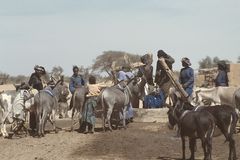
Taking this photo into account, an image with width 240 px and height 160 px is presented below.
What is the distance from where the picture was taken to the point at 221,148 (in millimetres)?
13375

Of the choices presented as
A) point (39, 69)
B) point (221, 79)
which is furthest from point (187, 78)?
point (39, 69)

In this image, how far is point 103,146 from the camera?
14.0m

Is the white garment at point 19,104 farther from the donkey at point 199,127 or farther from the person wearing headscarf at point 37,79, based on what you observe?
the donkey at point 199,127

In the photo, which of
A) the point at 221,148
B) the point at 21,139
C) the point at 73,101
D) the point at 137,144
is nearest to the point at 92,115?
the point at 73,101

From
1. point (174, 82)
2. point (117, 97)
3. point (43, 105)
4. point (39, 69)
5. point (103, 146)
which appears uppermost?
point (39, 69)

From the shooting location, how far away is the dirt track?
12805 mm

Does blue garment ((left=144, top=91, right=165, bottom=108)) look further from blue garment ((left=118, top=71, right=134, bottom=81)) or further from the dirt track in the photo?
the dirt track

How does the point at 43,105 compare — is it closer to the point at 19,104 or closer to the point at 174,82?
the point at 19,104

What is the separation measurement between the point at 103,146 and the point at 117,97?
12.0 feet

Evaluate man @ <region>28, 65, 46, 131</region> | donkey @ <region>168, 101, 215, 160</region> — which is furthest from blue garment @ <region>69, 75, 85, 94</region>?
donkey @ <region>168, 101, 215, 160</region>

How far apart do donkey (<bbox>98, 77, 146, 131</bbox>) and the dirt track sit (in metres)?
0.85

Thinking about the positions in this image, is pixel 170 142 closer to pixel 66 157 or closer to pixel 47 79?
pixel 66 157

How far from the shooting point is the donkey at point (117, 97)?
17.2 metres

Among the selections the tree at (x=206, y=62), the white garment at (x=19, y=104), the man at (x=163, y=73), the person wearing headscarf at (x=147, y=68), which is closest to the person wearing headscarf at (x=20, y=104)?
the white garment at (x=19, y=104)
